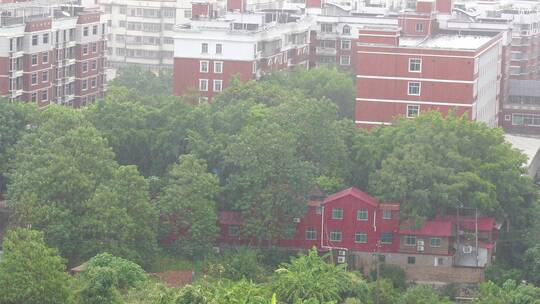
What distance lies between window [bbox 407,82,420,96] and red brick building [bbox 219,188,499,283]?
912 centimetres

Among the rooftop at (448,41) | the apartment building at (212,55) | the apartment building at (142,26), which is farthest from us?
the apartment building at (142,26)

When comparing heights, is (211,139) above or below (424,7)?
below

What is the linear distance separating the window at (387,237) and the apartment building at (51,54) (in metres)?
15.4

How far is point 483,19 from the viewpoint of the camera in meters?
64.4

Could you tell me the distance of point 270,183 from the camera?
41.7 metres

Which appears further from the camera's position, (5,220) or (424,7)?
(424,7)

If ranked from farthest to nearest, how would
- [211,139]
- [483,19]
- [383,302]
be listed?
[483,19] → [211,139] → [383,302]

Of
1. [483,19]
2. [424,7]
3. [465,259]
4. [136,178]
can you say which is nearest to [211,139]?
[136,178]

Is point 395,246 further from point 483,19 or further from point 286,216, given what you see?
point 483,19

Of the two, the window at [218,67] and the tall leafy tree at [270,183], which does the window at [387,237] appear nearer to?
the tall leafy tree at [270,183]

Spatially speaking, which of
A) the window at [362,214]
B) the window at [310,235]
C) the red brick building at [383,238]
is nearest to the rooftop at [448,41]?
the red brick building at [383,238]

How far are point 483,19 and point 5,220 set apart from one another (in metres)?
28.4

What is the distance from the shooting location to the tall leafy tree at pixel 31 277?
101ft

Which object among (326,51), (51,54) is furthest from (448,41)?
(51,54)
